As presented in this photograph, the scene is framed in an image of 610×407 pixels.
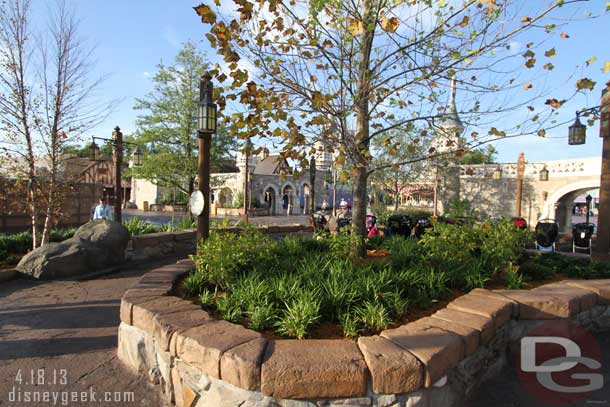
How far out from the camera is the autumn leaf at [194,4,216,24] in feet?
9.83

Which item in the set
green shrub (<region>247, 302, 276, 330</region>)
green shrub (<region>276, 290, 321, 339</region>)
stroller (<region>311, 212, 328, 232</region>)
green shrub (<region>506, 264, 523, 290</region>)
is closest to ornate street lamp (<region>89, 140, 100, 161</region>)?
stroller (<region>311, 212, 328, 232</region>)

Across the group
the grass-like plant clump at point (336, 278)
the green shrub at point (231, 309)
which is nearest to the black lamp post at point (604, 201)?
the grass-like plant clump at point (336, 278)

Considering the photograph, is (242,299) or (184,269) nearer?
(242,299)

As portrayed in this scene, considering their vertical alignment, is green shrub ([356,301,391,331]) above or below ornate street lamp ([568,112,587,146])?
below

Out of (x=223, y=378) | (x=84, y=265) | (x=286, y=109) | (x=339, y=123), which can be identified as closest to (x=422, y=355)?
(x=223, y=378)

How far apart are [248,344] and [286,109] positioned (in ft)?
9.05

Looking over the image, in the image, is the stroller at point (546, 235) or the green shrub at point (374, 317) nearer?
the green shrub at point (374, 317)

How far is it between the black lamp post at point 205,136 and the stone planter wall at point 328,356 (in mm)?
1795

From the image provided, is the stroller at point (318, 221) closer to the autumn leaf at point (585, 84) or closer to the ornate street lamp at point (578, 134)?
the ornate street lamp at point (578, 134)

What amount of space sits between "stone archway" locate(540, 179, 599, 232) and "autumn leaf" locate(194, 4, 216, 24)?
2644cm

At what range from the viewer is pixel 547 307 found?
117 inches

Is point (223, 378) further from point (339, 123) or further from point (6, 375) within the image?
point (339, 123)

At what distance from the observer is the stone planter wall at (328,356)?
1.88 m

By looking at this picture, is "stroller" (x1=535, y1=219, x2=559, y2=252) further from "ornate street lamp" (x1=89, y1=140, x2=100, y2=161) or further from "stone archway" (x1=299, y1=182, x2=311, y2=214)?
"stone archway" (x1=299, y1=182, x2=311, y2=214)
